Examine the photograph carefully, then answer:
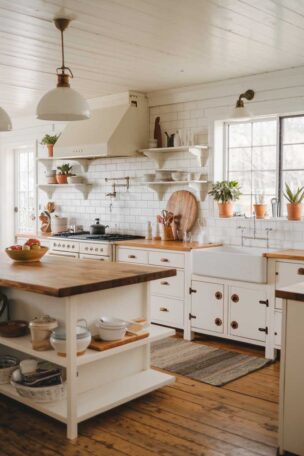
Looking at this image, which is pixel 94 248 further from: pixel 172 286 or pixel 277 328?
pixel 277 328

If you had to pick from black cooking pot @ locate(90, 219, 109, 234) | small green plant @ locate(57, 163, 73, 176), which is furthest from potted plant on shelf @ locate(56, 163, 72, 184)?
black cooking pot @ locate(90, 219, 109, 234)

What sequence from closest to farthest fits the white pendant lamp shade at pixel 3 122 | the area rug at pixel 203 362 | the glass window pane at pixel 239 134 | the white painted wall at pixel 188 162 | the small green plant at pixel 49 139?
the white pendant lamp shade at pixel 3 122 < the area rug at pixel 203 362 < the white painted wall at pixel 188 162 < the glass window pane at pixel 239 134 < the small green plant at pixel 49 139

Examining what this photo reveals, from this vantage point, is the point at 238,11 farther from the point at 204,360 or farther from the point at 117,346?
the point at 204,360

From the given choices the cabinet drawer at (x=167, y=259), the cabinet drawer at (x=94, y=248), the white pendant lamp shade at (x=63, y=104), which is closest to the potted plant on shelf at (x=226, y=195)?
the cabinet drawer at (x=167, y=259)

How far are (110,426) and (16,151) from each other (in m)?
6.36

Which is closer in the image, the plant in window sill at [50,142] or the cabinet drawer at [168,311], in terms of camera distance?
the cabinet drawer at [168,311]

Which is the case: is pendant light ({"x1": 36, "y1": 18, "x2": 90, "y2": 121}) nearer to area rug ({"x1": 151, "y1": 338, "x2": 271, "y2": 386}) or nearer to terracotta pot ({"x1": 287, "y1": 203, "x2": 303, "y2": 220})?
area rug ({"x1": 151, "y1": 338, "x2": 271, "y2": 386})

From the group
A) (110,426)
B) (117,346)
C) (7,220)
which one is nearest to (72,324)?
(117,346)

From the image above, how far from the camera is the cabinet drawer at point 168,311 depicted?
561 cm

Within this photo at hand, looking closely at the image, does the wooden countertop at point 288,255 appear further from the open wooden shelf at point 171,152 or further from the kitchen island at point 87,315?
the open wooden shelf at point 171,152

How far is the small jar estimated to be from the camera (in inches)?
135

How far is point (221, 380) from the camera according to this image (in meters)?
4.30

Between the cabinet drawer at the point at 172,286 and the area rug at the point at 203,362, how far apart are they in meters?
0.54

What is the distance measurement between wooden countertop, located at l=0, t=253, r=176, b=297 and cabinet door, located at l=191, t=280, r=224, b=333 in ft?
4.81
